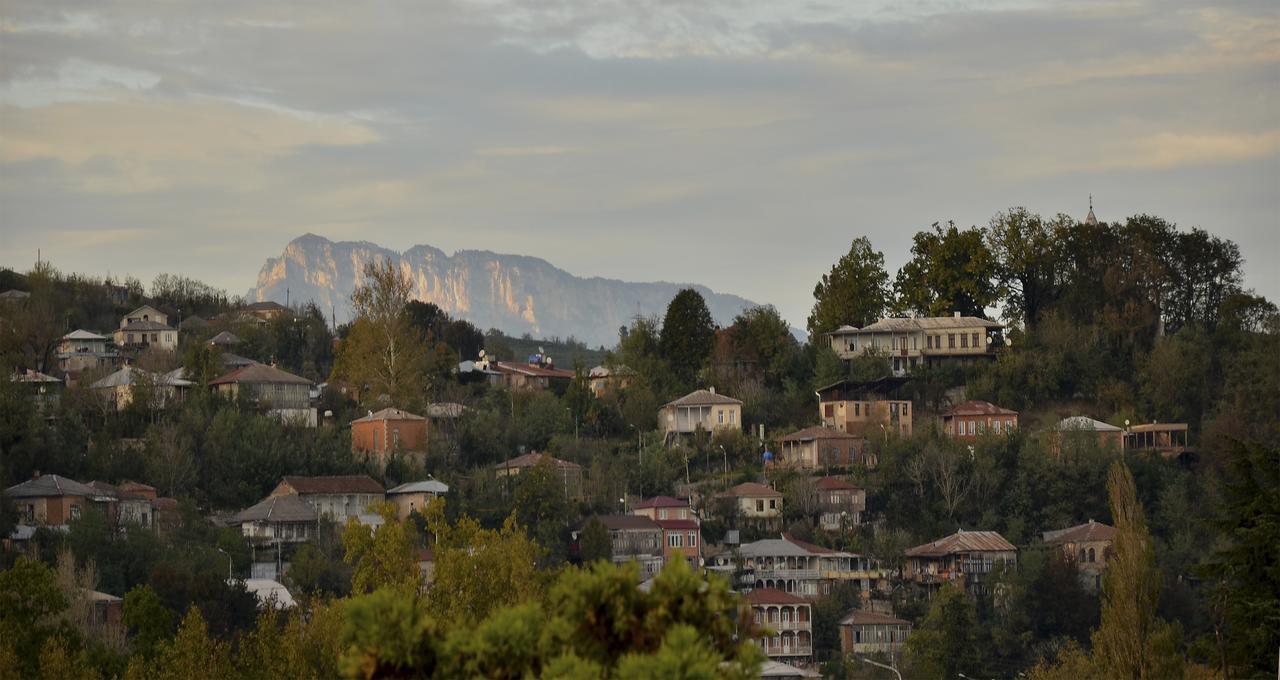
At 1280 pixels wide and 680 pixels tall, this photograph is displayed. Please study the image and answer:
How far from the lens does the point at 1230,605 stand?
30.2 meters

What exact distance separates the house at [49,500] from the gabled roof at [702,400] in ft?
62.7

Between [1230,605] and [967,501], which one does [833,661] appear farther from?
[1230,605]

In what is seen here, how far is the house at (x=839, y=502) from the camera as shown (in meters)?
64.1

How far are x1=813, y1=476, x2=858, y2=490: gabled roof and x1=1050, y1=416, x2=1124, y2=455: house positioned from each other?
6.35 meters

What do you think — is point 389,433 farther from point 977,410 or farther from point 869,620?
point 977,410

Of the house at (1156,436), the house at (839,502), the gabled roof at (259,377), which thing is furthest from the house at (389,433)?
the house at (1156,436)

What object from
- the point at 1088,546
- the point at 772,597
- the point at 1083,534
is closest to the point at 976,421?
the point at 1083,534

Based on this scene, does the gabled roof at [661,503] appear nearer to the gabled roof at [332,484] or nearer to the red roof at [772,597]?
the red roof at [772,597]

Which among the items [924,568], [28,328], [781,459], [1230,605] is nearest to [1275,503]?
[1230,605]

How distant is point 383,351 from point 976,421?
1943 cm

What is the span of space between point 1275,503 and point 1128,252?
1681 inches

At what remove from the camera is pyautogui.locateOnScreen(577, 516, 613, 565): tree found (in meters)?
57.8

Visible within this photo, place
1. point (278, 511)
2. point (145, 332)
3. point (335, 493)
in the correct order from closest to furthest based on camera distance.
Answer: point (278, 511)
point (335, 493)
point (145, 332)

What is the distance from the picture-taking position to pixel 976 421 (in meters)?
67.9
